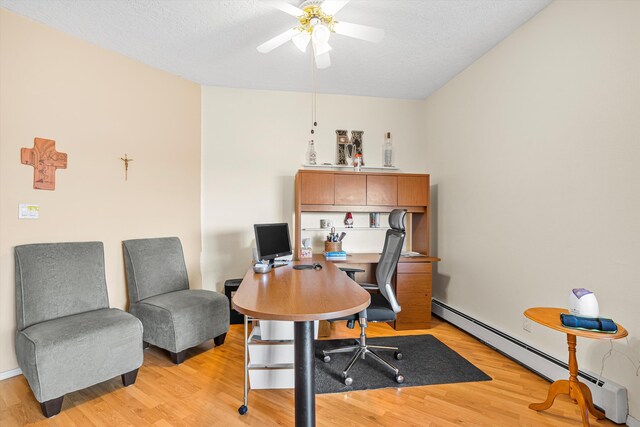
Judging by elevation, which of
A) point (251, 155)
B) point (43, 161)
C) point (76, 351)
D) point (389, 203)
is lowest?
point (76, 351)

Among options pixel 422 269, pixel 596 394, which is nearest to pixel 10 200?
pixel 422 269

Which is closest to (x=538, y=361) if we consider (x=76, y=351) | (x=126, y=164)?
(x=76, y=351)

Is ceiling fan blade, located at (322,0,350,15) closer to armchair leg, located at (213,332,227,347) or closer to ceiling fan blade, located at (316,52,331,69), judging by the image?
ceiling fan blade, located at (316,52,331,69)

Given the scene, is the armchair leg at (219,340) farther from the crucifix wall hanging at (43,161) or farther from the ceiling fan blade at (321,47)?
the ceiling fan blade at (321,47)

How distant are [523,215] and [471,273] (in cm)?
97

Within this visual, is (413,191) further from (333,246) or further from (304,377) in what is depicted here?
(304,377)

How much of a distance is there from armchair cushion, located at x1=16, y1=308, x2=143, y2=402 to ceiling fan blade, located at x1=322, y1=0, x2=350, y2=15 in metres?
2.77

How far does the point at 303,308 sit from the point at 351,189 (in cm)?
245

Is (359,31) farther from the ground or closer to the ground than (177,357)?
farther from the ground

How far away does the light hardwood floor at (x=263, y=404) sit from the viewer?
1906mm

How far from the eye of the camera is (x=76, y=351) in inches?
80.4

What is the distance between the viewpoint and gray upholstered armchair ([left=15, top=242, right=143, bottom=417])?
1963 mm

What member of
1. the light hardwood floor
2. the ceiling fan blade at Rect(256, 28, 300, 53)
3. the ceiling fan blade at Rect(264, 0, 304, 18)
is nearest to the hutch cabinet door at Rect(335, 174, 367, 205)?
the ceiling fan blade at Rect(256, 28, 300, 53)

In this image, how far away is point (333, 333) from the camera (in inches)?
132
